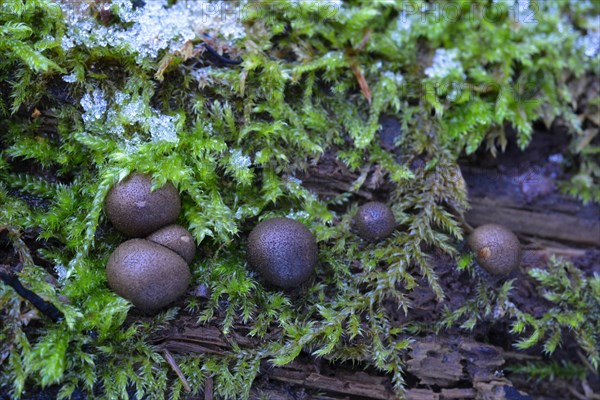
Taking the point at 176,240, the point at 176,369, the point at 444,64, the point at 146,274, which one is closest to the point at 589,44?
the point at 444,64

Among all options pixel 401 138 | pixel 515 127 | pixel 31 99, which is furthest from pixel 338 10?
pixel 31 99

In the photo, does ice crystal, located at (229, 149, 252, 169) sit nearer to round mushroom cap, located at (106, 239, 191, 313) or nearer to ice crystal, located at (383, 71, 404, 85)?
round mushroom cap, located at (106, 239, 191, 313)

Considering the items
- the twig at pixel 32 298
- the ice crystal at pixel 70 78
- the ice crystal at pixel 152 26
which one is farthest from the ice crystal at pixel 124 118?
the twig at pixel 32 298

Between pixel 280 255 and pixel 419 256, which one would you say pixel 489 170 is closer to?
pixel 419 256

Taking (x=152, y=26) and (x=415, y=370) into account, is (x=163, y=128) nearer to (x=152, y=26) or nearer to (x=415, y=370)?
(x=152, y=26)

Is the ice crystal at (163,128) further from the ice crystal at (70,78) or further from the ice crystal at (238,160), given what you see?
the ice crystal at (70,78)

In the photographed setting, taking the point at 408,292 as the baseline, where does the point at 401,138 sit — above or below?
above
